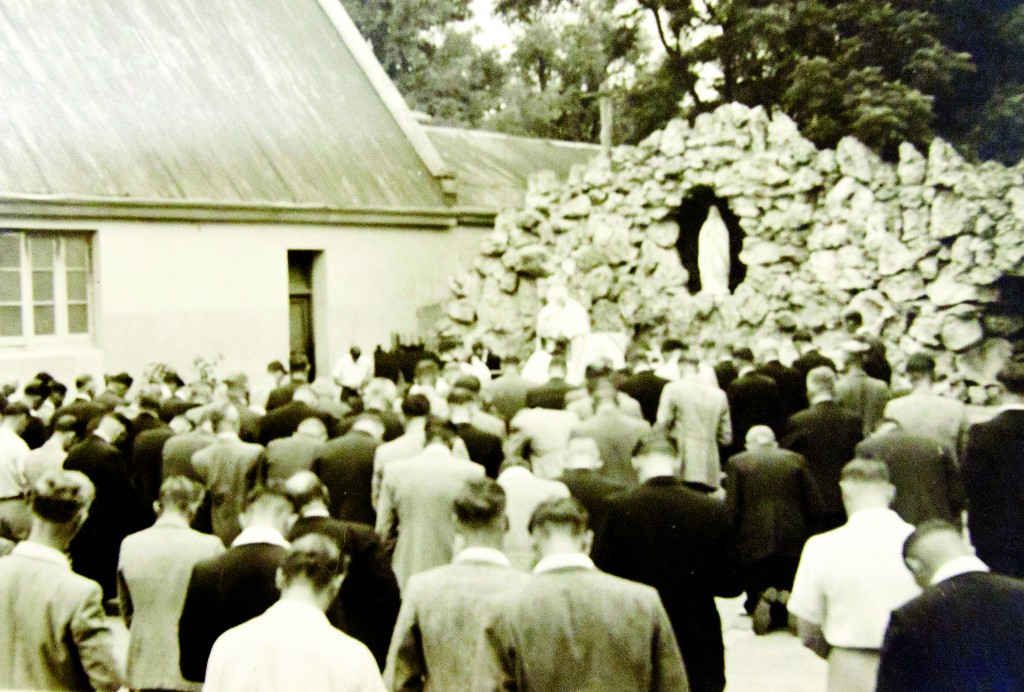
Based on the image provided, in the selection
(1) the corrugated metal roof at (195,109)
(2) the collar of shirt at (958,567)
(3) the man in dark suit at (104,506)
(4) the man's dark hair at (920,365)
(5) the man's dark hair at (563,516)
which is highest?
(1) the corrugated metal roof at (195,109)

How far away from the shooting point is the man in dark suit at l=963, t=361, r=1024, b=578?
7555 millimetres

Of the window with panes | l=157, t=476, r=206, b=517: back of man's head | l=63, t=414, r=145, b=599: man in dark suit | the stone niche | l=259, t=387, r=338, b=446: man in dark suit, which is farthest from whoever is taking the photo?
the stone niche

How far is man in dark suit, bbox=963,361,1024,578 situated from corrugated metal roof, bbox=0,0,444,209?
14.6 metres

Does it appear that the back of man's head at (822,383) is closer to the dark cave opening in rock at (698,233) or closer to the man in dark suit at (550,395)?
the man in dark suit at (550,395)

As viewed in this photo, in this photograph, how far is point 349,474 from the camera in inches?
330

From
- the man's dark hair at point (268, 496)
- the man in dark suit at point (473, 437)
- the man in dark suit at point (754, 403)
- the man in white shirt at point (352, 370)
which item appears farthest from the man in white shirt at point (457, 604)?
the man in white shirt at point (352, 370)

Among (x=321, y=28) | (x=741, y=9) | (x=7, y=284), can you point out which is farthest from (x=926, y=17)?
(x=7, y=284)

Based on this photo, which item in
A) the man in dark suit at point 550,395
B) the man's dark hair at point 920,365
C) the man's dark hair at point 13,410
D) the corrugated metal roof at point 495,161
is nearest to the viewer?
the man's dark hair at point 920,365

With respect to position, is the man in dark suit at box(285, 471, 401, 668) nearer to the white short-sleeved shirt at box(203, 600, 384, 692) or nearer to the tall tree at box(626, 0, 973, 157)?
the white short-sleeved shirt at box(203, 600, 384, 692)

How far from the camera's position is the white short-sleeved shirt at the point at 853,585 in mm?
5793

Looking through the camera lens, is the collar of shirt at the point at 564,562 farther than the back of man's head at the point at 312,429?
No

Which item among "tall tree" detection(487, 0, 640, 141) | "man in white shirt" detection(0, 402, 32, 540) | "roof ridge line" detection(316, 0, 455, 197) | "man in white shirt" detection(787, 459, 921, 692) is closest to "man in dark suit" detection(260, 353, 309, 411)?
"man in white shirt" detection(0, 402, 32, 540)

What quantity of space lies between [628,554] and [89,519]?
511cm

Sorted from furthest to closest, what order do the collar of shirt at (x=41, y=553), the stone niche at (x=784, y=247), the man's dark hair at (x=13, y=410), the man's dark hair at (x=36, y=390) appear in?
the stone niche at (x=784, y=247) < the man's dark hair at (x=36, y=390) < the man's dark hair at (x=13, y=410) < the collar of shirt at (x=41, y=553)
